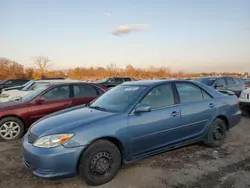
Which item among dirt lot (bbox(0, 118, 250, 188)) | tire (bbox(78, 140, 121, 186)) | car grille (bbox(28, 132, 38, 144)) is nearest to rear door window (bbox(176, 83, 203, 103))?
dirt lot (bbox(0, 118, 250, 188))

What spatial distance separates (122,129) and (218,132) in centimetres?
262

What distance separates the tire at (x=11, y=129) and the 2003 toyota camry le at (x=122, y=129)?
2.35m

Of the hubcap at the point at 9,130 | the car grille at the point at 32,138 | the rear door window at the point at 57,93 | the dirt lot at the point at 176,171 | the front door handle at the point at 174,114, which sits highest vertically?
the rear door window at the point at 57,93

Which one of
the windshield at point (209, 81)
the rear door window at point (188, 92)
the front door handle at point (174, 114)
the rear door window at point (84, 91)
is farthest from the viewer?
the windshield at point (209, 81)

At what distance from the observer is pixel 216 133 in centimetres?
492

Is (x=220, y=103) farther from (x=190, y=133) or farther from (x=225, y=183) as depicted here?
(x=225, y=183)

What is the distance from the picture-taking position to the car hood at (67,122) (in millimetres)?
3243

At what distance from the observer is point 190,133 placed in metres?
4.38

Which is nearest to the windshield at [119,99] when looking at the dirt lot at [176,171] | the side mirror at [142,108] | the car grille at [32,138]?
the side mirror at [142,108]

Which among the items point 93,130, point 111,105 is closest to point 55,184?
point 93,130

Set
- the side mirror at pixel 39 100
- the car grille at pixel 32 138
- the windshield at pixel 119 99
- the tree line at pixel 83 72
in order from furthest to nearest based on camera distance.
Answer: the tree line at pixel 83 72
the side mirror at pixel 39 100
the windshield at pixel 119 99
the car grille at pixel 32 138

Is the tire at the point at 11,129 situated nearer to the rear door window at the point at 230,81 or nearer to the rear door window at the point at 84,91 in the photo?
the rear door window at the point at 84,91

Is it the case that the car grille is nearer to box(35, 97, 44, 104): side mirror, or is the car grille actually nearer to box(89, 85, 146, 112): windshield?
box(89, 85, 146, 112): windshield

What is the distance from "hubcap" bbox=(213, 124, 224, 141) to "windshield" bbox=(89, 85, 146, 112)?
80.3 inches
